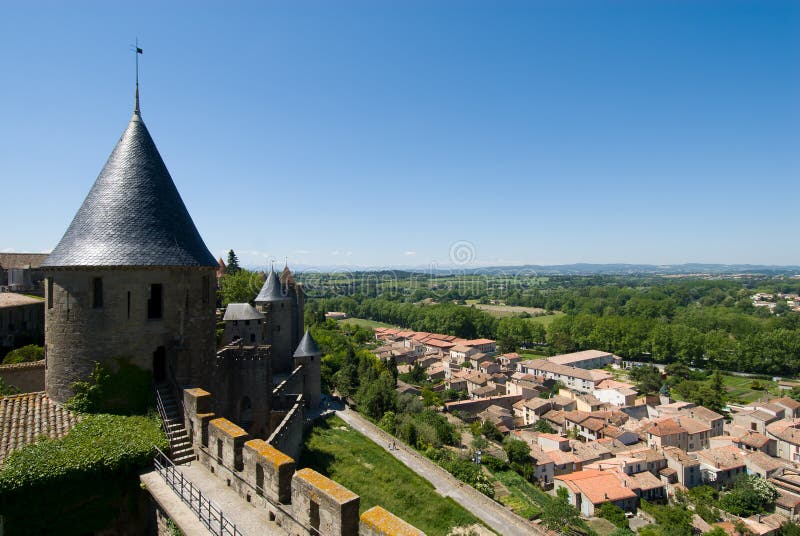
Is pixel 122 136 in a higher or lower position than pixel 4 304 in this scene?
higher

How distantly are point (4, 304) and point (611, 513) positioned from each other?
44.0 m

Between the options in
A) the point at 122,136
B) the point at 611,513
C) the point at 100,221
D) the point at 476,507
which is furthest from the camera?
the point at 611,513

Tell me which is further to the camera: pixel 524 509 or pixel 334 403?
pixel 334 403

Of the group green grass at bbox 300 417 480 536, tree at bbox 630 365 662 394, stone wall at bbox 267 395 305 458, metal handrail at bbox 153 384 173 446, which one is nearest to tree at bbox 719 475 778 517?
green grass at bbox 300 417 480 536

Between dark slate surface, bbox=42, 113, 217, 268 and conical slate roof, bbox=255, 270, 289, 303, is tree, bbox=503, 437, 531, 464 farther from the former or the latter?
dark slate surface, bbox=42, 113, 217, 268

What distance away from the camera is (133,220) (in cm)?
1073

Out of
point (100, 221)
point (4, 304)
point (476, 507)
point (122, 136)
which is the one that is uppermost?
A: point (122, 136)

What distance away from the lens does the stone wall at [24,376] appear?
578 inches

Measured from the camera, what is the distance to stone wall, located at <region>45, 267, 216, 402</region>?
32.8ft

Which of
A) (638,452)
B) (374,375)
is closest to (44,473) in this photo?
(374,375)

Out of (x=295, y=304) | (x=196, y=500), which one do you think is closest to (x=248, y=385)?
(x=196, y=500)

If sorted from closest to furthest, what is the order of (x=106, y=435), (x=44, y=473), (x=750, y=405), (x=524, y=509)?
1. (x=44, y=473)
2. (x=106, y=435)
3. (x=524, y=509)
4. (x=750, y=405)

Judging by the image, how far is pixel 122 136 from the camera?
11812 mm

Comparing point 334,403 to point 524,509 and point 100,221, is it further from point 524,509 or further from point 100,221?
point 100,221
